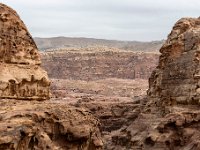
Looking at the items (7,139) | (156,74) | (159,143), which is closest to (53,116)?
(7,139)

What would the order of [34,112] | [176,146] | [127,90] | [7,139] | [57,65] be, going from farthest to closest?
[57,65]
[127,90]
[176,146]
[34,112]
[7,139]

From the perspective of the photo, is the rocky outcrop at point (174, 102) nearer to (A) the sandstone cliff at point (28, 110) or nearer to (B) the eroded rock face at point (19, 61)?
(B) the eroded rock face at point (19, 61)

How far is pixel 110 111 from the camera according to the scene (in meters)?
56.1

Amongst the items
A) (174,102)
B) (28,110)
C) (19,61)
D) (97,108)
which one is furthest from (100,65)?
(28,110)

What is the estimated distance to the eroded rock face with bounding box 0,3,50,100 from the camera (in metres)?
25.3

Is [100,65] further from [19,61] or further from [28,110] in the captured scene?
[28,110]

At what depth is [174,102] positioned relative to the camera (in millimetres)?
40719

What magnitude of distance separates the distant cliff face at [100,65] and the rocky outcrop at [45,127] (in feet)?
322

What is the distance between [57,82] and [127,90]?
14862 millimetres

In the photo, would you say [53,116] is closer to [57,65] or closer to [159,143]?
[159,143]

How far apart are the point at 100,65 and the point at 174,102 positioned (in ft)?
272

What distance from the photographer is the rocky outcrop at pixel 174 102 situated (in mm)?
36969

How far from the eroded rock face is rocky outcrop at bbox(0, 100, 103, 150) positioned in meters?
2.26

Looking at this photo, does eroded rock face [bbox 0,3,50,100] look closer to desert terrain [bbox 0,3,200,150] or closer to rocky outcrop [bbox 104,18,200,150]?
desert terrain [bbox 0,3,200,150]
